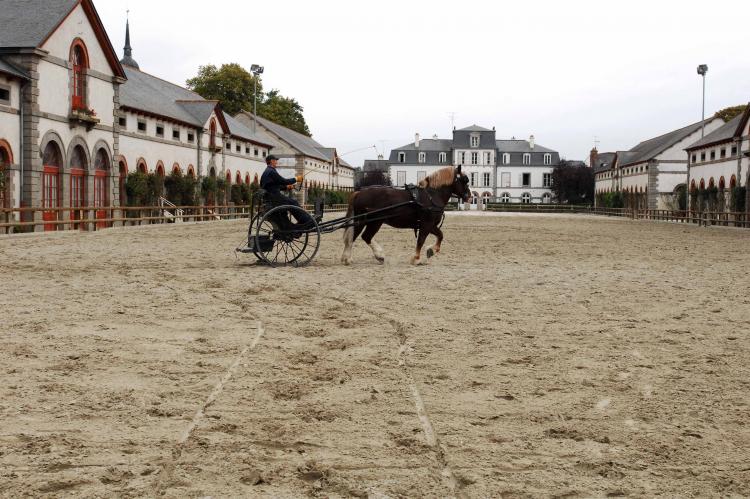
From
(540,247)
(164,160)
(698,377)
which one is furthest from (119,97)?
(698,377)

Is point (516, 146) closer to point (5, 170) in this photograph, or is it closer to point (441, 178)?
point (5, 170)

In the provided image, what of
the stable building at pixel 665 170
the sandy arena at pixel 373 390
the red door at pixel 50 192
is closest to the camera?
the sandy arena at pixel 373 390

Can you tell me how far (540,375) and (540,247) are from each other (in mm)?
14541

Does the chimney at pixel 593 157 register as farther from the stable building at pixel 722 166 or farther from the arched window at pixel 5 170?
the arched window at pixel 5 170

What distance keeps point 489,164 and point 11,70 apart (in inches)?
3416

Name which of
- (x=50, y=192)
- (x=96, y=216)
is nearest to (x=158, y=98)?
(x=96, y=216)

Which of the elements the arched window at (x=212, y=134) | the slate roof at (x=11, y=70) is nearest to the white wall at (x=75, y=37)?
the slate roof at (x=11, y=70)

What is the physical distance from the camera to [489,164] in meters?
108

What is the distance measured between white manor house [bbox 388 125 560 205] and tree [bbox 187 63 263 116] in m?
40.8

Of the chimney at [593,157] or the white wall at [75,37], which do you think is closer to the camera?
the white wall at [75,37]

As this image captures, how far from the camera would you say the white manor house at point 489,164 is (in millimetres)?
107625

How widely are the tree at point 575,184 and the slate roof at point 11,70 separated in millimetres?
82443

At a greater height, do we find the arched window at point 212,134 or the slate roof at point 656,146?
the slate roof at point 656,146

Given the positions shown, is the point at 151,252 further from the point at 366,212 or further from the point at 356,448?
the point at 356,448
